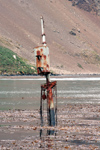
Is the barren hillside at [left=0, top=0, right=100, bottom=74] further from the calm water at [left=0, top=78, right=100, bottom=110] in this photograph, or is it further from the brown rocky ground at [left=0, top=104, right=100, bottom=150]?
the brown rocky ground at [left=0, top=104, right=100, bottom=150]

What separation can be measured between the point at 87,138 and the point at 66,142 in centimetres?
117

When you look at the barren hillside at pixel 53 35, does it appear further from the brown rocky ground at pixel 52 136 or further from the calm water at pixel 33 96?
the brown rocky ground at pixel 52 136

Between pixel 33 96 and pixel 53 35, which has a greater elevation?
pixel 53 35

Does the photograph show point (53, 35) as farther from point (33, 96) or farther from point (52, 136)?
point (52, 136)

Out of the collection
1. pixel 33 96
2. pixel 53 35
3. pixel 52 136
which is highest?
pixel 53 35

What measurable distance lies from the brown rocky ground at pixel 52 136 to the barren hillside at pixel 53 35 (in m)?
119

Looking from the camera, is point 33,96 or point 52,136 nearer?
point 52,136

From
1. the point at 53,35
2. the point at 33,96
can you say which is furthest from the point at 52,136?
the point at 53,35

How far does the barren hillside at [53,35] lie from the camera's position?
153 meters

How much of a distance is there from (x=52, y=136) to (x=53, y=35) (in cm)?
15664

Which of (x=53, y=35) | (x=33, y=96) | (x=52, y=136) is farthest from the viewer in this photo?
(x=53, y=35)

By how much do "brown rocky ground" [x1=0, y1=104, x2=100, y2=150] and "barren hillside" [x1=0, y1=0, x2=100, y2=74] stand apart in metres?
119

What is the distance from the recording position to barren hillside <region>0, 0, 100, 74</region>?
153 metres

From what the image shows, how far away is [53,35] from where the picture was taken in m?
172
